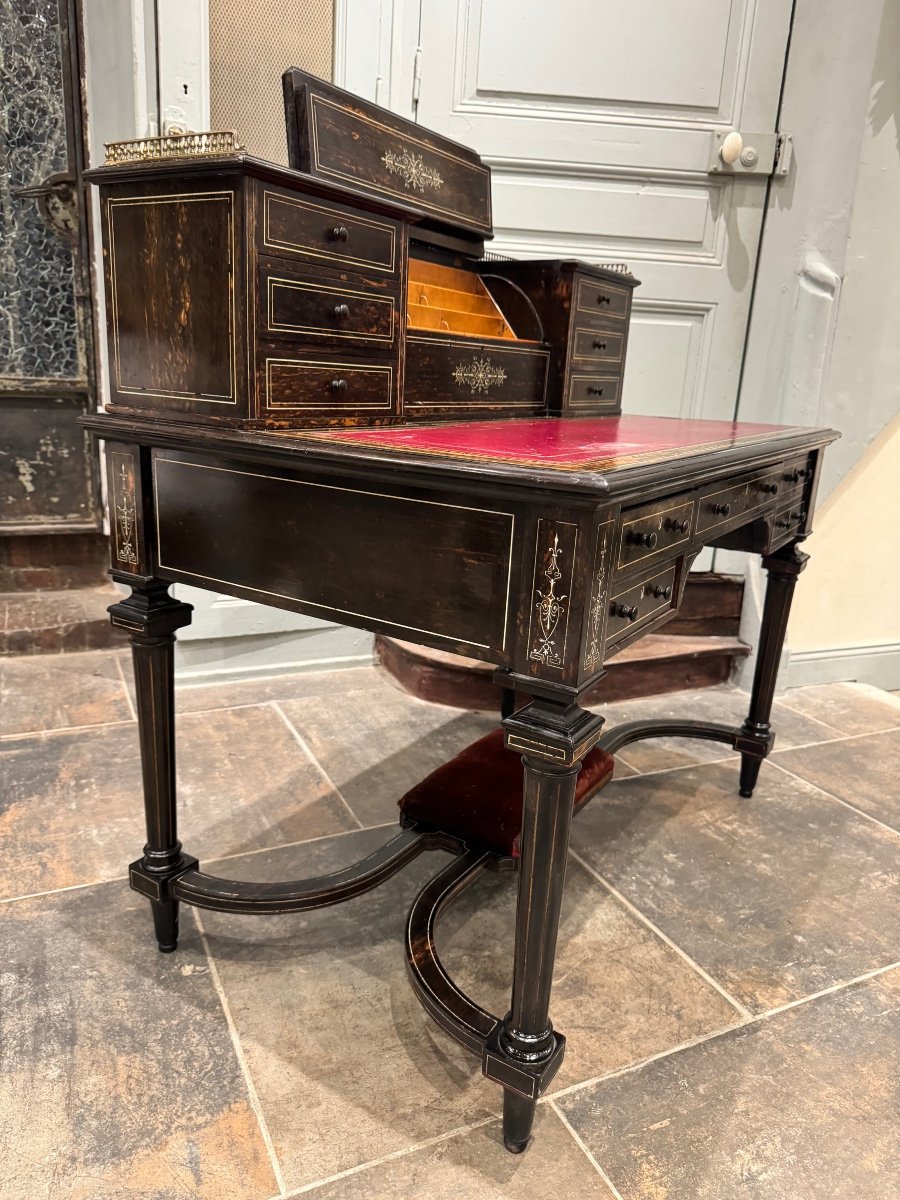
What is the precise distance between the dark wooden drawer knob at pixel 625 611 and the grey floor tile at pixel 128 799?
126cm

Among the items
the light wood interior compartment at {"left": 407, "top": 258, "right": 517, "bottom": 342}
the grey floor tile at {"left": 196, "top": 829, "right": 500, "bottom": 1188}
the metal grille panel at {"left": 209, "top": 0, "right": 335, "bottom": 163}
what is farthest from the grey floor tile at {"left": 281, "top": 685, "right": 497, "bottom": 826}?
the metal grille panel at {"left": 209, "top": 0, "right": 335, "bottom": 163}

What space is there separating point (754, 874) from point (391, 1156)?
1180mm

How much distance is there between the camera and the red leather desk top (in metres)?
1.15

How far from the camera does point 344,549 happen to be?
4.22 ft

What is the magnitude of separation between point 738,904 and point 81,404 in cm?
305

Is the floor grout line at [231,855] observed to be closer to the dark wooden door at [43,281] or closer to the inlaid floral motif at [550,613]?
the inlaid floral motif at [550,613]

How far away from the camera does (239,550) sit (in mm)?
1418

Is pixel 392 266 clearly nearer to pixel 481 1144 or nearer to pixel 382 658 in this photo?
pixel 481 1144

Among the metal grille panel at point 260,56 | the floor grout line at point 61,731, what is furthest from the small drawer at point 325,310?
the floor grout line at point 61,731

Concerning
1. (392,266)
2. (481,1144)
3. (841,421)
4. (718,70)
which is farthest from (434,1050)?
(718,70)

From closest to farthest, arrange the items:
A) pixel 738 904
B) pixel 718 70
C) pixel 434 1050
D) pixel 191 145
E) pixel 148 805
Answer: pixel 191 145 → pixel 434 1050 → pixel 148 805 → pixel 738 904 → pixel 718 70

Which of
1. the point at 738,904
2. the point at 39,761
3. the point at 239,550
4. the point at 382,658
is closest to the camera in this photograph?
the point at 239,550

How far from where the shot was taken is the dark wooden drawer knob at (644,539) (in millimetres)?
1180

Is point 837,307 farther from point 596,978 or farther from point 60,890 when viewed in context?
point 60,890
